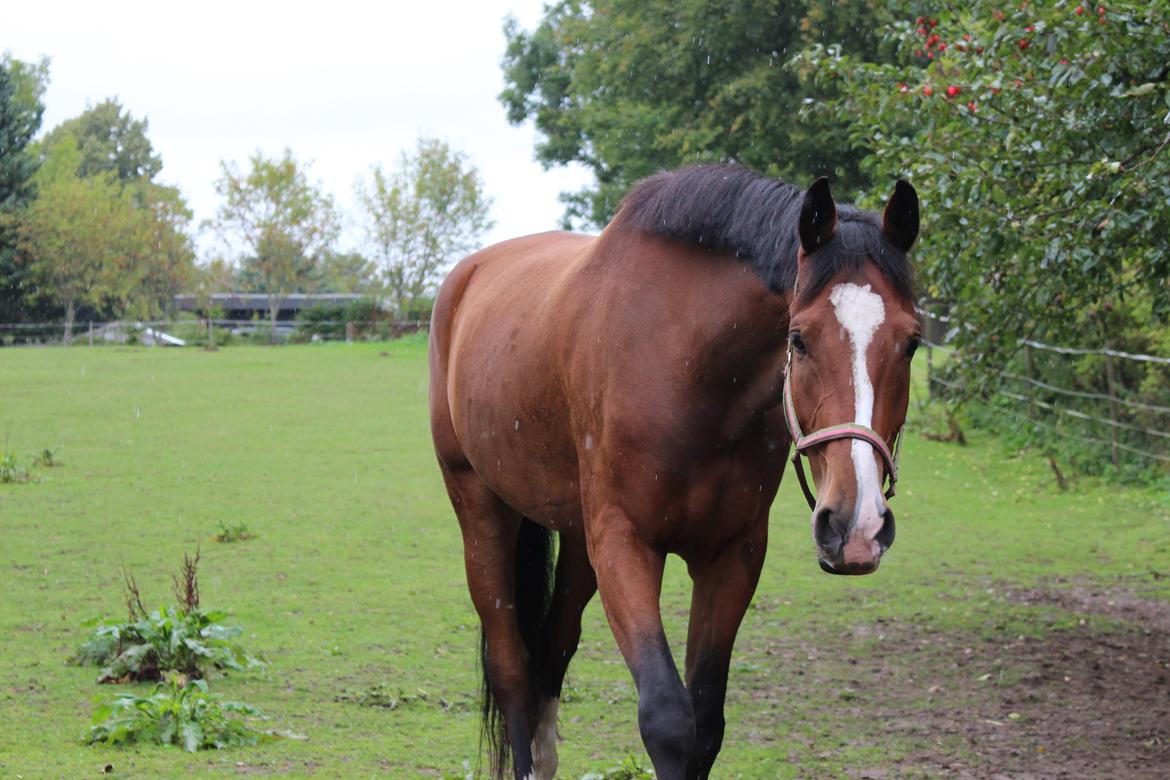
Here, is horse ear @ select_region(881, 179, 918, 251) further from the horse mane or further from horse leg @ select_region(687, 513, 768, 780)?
horse leg @ select_region(687, 513, 768, 780)

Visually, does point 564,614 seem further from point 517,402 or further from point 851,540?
point 851,540

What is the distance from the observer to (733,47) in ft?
74.3

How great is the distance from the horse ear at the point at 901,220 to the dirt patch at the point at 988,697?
2.51 m

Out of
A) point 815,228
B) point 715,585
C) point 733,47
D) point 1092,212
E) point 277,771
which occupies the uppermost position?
point 733,47

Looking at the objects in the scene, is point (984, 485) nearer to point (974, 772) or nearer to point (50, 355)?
point (974, 772)

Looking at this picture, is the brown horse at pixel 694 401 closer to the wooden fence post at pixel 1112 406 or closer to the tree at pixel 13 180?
the wooden fence post at pixel 1112 406

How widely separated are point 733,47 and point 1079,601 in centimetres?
1632

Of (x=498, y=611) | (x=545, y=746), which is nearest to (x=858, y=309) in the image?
(x=498, y=611)

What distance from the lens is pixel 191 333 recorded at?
41188 millimetres

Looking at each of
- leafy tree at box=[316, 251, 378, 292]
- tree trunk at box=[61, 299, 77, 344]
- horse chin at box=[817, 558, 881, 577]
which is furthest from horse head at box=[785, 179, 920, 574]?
leafy tree at box=[316, 251, 378, 292]

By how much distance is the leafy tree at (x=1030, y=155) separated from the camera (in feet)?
16.6

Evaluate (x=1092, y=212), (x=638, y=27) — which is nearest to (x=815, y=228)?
(x=1092, y=212)

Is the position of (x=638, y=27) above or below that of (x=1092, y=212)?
above

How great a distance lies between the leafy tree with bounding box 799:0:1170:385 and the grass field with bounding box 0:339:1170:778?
1773 mm
